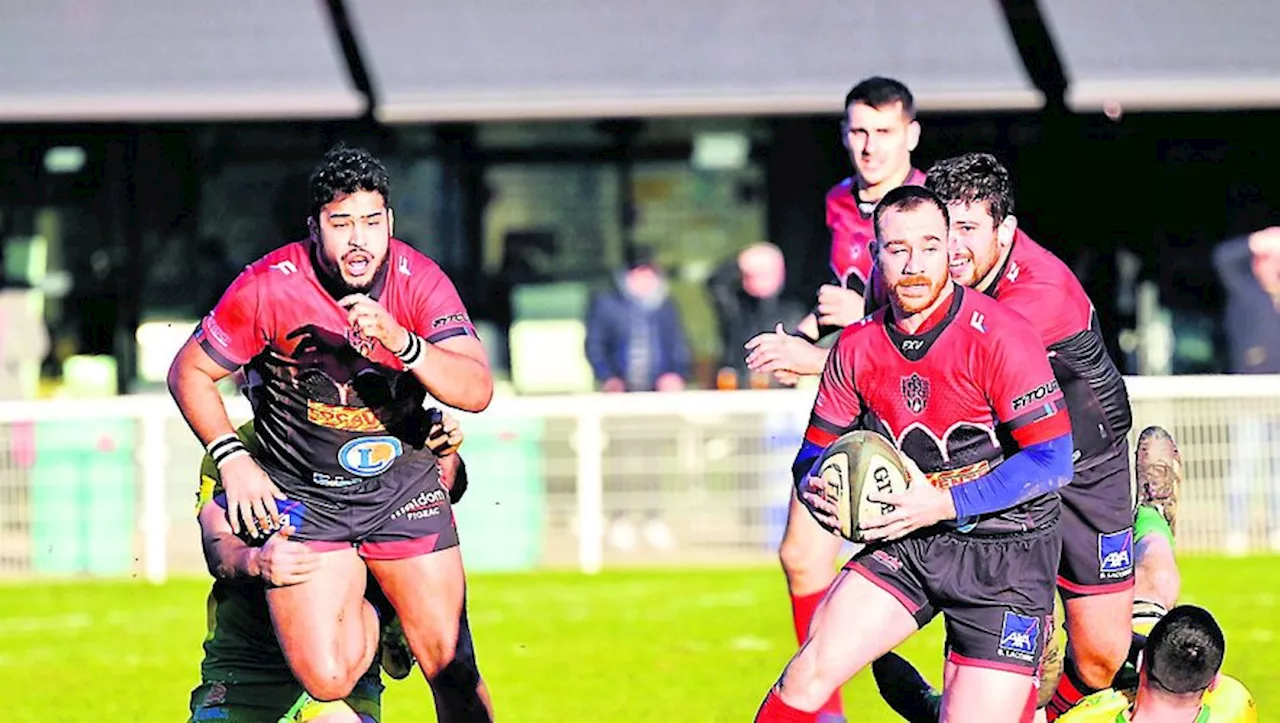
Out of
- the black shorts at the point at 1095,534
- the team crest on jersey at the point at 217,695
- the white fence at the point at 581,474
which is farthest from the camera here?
the white fence at the point at 581,474

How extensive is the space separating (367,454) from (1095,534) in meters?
2.56

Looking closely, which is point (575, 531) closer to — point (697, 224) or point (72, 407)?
point (72, 407)

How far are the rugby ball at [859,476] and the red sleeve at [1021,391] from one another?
1.18ft

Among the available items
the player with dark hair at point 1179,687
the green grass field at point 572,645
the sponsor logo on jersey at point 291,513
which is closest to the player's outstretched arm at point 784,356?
the player with dark hair at point 1179,687

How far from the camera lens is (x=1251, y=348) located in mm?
16500

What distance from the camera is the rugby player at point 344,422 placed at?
7.48 meters

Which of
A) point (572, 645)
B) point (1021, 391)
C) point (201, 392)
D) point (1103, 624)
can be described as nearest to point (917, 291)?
point (1021, 391)

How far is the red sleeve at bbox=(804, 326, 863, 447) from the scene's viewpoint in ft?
24.0

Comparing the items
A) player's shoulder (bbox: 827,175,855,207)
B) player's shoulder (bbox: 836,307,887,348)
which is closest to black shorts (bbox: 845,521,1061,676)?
player's shoulder (bbox: 836,307,887,348)

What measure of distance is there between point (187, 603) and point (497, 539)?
2010 millimetres

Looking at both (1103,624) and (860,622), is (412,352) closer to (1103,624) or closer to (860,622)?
(860,622)

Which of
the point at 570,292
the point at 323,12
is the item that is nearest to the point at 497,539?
the point at 570,292

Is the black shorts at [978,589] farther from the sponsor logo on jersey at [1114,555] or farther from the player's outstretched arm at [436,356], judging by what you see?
the player's outstretched arm at [436,356]

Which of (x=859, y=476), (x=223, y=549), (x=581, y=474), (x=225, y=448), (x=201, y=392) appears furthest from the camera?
(x=581, y=474)
